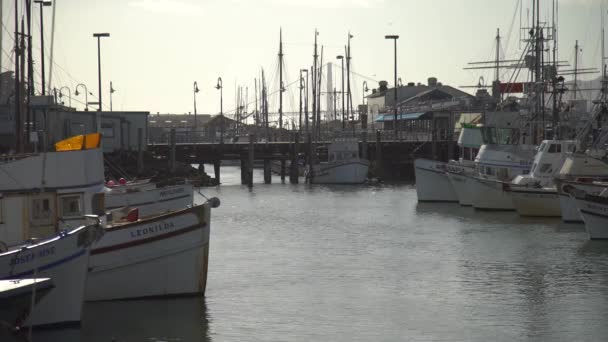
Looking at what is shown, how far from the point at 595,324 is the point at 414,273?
973cm

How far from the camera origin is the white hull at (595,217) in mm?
43719

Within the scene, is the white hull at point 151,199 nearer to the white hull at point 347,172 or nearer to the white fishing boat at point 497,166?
the white fishing boat at point 497,166

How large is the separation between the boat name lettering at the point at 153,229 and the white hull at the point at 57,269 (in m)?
3.51

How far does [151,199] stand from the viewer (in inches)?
1678

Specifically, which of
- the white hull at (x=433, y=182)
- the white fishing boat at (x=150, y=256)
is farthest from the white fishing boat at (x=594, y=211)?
the white hull at (x=433, y=182)

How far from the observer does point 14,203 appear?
26922 mm

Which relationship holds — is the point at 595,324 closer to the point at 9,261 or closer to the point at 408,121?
the point at 9,261

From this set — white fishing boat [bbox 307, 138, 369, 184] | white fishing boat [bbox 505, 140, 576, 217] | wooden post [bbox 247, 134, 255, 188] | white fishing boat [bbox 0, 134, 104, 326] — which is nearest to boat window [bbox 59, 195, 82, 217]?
white fishing boat [bbox 0, 134, 104, 326]

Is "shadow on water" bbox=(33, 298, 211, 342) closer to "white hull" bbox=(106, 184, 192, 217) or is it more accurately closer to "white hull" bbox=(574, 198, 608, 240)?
"white hull" bbox=(106, 184, 192, 217)

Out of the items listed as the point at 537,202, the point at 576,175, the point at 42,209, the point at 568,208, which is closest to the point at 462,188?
the point at 537,202

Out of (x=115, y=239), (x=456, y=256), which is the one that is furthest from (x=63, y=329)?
(x=456, y=256)

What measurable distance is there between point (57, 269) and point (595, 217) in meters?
26.4

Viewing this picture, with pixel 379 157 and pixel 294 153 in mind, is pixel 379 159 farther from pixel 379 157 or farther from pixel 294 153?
pixel 294 153

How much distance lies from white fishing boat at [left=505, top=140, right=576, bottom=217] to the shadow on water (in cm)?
2945
